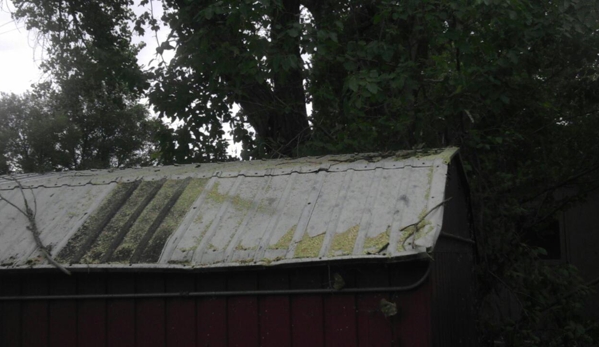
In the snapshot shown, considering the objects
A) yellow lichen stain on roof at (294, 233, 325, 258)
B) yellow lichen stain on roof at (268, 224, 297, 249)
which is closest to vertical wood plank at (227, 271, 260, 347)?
yellow lichen stain on roof at (268, 224, 297, 249)

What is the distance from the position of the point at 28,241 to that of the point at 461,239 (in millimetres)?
4125

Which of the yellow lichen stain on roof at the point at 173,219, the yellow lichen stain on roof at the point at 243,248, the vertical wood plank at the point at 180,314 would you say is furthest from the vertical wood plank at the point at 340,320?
the yellow lichen stain on roof at the point at 173,219

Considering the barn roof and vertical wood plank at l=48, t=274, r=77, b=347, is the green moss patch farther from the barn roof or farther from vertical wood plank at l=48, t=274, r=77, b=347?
vertical wood plank at l=48, t=274, r=77, b=347

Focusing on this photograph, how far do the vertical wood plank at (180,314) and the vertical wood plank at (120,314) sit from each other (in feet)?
1.14

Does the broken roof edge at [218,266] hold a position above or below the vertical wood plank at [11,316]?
above

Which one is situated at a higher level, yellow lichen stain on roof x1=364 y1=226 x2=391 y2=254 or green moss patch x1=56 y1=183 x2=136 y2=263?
yellow lichen stain on roof x1=364 y1=226 x2=391 y2=254

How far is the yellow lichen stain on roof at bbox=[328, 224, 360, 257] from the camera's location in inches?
209

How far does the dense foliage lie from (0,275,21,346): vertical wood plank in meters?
4.29

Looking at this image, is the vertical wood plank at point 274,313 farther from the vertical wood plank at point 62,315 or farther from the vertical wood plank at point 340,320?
the vertical wood plank at point 62,315

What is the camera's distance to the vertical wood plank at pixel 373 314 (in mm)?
5262

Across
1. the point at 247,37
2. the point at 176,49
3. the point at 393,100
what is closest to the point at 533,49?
the point at 393,100

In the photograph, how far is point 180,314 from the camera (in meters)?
5.84

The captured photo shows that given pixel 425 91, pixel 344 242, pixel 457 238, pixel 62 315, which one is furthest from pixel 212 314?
pixel 425 91

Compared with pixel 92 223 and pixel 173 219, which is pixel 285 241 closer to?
pixel 173 219
